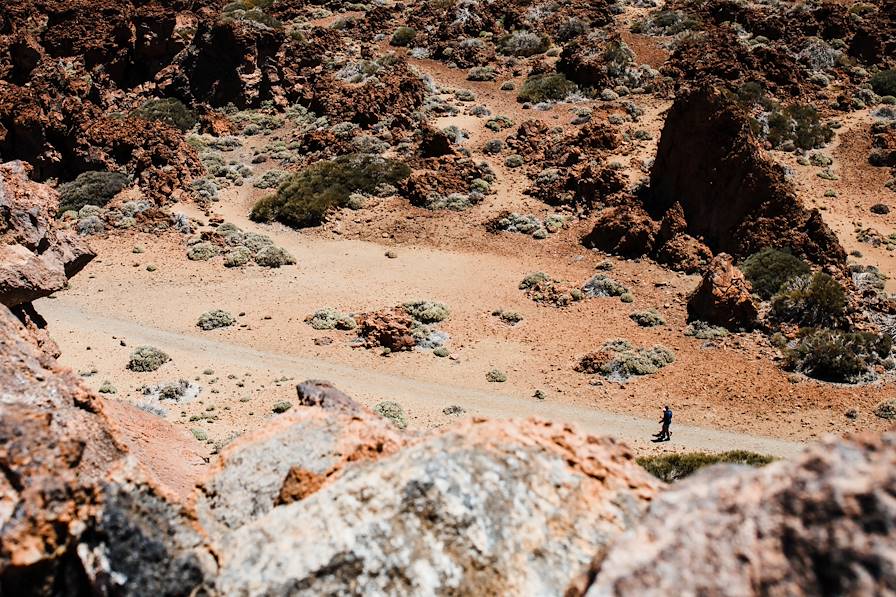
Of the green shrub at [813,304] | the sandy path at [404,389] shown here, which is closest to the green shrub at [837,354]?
the green shrub at [813,304]

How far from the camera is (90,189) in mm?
31406

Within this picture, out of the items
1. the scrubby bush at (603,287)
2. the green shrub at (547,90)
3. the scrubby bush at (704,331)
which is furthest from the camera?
the green shrub at (547,90)

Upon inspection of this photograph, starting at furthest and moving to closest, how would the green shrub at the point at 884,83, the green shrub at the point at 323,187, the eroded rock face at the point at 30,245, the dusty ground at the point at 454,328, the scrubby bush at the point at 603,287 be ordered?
the green shrub at the point at 884,83
the green shrub at the point at 323,187
the scrubby bush at the point at 603,287
the dusty ground at the point at 454,328
the eroded rock face at the point at 30,245

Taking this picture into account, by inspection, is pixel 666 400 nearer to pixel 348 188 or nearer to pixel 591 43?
pixel 348 188

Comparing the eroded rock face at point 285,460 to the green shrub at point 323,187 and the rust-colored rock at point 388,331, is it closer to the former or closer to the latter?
the rust-colored rock at point 388,331

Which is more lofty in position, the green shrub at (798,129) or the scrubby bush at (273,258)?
the green shrub at (798,129)

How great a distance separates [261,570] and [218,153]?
35898 mm

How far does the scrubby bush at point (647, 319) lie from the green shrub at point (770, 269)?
3.42 metres

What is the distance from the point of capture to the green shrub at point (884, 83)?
3728 centimetres

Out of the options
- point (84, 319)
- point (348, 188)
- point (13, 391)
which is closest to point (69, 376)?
point (13, 391)

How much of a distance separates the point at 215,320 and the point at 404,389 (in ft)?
A: 24.6

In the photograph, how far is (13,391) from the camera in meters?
5.54

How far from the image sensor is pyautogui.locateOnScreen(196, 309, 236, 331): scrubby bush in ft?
74.7

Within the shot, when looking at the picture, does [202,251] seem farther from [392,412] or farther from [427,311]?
[392,412]
